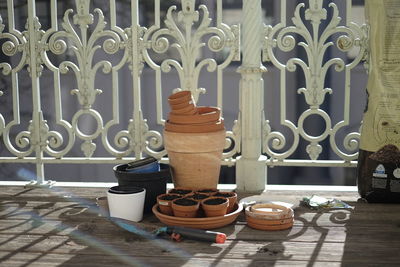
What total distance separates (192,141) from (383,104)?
2.99ft

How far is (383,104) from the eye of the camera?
2.24m

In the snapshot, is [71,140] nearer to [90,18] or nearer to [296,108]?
[90,18]

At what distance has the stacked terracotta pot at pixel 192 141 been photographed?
2260mm

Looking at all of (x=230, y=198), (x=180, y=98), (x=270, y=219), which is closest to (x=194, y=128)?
(x=180, y=98)

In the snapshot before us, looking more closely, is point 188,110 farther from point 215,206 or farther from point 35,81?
point 35,81

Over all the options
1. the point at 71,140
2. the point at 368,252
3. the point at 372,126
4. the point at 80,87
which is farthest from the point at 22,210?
the point at 372,126

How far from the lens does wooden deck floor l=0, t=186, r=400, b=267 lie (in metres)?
1.64

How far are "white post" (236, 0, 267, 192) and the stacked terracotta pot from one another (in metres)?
0.26

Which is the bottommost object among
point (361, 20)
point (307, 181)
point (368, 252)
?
point (307, 181)

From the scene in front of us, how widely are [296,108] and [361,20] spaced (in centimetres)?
116

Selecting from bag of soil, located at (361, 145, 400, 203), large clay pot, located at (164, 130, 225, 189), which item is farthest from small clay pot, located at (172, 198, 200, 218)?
bag of soil, located at (361, 145, 400, 203)

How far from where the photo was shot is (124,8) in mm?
5281

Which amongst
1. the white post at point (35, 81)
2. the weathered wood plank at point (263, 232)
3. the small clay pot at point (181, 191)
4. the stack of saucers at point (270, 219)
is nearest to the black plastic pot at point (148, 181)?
the small clay pot at point (181, 191)

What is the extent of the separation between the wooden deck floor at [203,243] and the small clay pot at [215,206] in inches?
3.3
